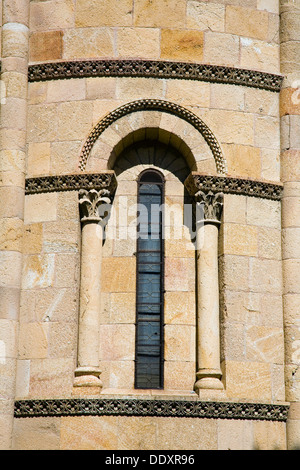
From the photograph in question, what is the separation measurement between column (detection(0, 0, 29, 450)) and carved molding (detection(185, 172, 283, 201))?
95.3 inches

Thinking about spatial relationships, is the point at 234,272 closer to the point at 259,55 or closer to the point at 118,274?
the point at 118,274

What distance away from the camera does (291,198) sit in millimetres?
14305

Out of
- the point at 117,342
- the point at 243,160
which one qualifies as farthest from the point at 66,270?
the point at 243,160

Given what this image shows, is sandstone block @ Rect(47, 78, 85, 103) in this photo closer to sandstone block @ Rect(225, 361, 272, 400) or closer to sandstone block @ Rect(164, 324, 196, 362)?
sandstone block @ Rect(164, 324, 196, 362)

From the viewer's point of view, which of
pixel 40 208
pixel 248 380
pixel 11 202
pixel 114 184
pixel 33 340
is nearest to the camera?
pixel 248 380

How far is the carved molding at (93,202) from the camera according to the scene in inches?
550

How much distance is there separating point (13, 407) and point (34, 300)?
1.48 metres

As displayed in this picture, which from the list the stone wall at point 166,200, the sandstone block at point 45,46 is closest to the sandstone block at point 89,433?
the stone wall at point 166,200

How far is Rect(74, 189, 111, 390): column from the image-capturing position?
43.7 feet

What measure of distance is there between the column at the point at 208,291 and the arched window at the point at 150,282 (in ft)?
1.90

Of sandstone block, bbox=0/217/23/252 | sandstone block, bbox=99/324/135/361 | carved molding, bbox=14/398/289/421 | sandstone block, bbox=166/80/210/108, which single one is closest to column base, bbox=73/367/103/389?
carved molding, bbox=14/398/289/421

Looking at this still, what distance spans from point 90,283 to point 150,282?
937 millimetres

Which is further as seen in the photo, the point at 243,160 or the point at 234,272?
the point at 243,160

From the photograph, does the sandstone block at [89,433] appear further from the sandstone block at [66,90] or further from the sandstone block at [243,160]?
the sandstone block at [66,90]
